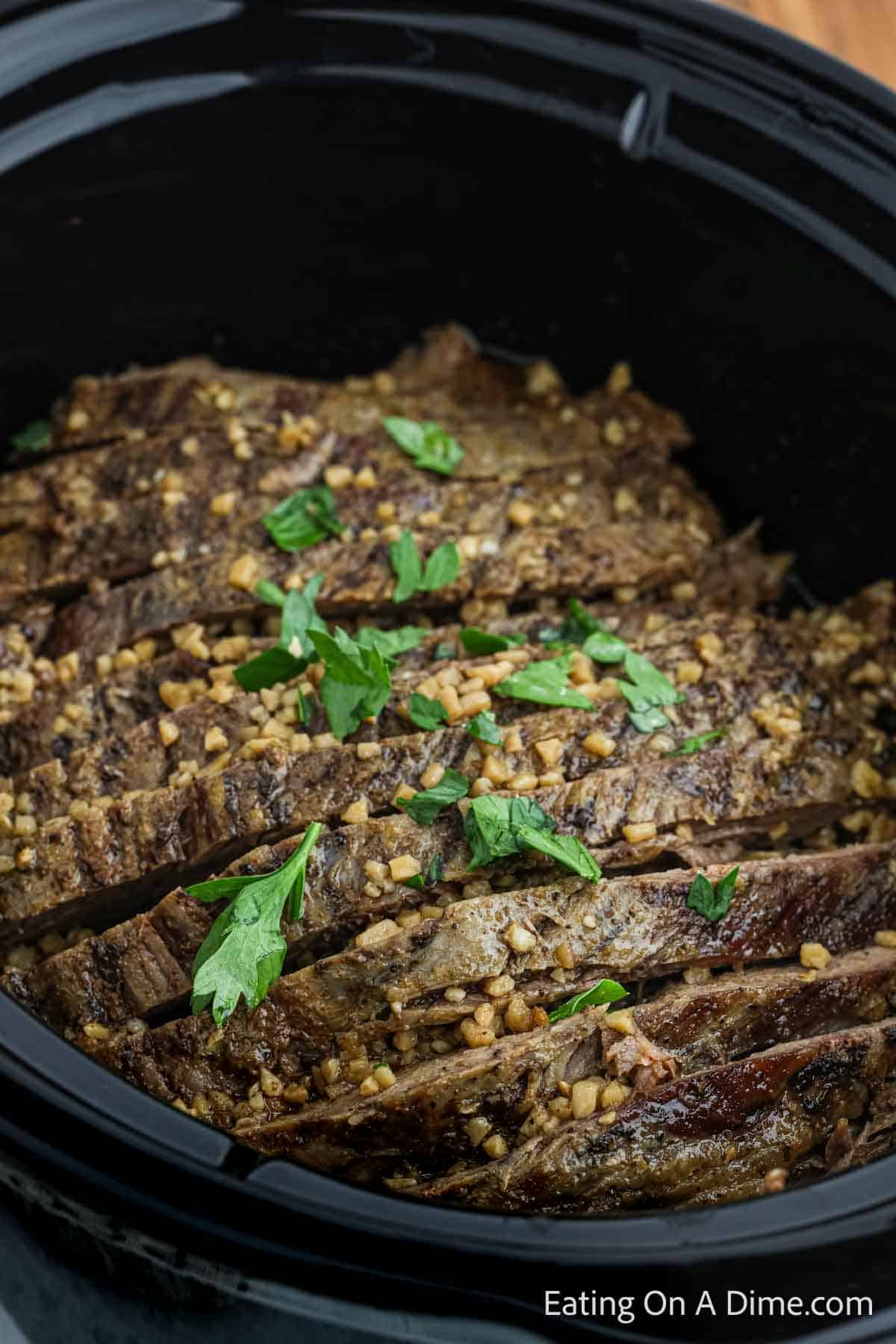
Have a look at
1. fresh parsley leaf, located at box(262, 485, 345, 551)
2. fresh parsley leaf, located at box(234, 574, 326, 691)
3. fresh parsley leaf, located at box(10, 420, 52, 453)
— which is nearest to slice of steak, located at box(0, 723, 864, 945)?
fresh parsley leaf, located at box(234, 574, 326, 691)

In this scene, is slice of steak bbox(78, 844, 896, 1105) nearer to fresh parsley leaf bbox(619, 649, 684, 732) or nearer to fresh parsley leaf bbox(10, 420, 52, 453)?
fresh parsley leaf bbox(619, 649, 684, 732)

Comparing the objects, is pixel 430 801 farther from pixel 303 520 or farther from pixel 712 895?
pixel 303 520

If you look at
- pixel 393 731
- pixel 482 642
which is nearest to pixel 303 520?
pixel 482 642

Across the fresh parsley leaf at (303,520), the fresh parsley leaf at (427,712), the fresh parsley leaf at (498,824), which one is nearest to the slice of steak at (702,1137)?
the fresh parsley leaf at (498,824)

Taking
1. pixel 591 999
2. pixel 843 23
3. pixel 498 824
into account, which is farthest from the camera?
pixel 843 23

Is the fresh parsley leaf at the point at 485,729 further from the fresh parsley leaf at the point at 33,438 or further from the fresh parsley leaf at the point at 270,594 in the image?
the fresh parsley leaf at the point at 33,438

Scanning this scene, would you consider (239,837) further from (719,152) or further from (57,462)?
(719,152)
